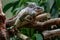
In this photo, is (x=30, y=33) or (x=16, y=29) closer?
(x=16, y=29)

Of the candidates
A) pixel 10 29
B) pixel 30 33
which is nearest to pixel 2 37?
pixel 10 29

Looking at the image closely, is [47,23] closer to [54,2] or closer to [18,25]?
[18,25]

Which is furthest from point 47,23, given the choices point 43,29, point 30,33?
point 30,33

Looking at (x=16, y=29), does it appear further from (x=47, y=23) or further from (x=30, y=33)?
(x=30, y=33)

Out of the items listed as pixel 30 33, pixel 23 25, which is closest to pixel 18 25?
pixel 23 25

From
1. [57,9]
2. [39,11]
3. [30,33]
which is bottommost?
[30,33]

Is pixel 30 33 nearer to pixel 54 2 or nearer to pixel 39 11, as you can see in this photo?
pixel 54 2

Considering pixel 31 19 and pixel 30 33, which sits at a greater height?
pixel 31 19

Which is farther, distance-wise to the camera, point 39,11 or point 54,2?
point 54,2

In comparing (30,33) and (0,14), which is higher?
(0,14)
